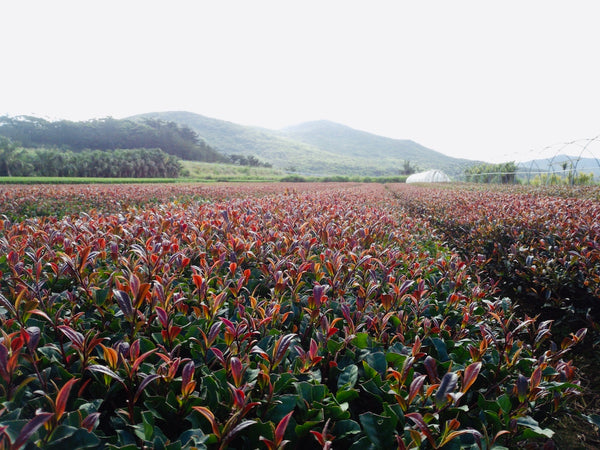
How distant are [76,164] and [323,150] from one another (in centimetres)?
12250

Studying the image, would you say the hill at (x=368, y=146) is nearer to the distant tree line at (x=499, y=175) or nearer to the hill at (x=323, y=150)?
the hill at (x=323, y=150)

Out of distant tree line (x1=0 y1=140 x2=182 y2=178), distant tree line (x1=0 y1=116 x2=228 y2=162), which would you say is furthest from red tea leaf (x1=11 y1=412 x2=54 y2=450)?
distant tree line (x1=0 y1=116 x2=228 y2=162)

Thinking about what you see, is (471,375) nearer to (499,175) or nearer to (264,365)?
(264,365)

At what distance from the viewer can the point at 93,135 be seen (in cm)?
6850

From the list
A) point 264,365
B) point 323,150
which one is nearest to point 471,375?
point 264,365

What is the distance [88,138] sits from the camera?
2677 inches

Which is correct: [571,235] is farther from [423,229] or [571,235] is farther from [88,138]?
[88,138]

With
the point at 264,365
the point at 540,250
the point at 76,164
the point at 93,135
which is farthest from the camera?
the point at 93,135

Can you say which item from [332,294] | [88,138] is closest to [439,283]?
[332,294]

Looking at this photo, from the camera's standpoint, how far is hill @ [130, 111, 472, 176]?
112 metres

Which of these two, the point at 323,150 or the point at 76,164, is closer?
the point at 76,164

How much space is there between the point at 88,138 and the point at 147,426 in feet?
268

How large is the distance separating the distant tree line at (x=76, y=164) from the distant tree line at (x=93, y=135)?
103 feet

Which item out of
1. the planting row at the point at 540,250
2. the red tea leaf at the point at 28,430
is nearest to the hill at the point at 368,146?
the planting row at the point at 540,250
